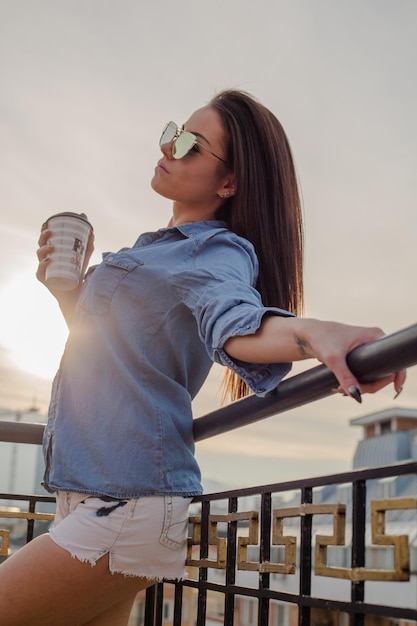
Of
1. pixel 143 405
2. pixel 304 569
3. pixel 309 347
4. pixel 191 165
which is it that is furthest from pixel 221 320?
pixel 191 165

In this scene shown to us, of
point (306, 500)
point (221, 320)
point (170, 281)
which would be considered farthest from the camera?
point (170, 281)

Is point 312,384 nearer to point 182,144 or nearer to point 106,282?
point 106,282

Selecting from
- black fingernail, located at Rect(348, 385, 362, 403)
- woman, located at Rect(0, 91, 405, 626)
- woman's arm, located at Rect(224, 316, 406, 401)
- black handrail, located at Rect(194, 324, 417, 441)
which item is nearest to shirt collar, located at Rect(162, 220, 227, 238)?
woman, located at Rect(0, 91, 405, 626)

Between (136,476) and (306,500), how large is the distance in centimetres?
33

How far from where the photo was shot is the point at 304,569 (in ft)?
4.09

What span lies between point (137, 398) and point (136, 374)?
50mm

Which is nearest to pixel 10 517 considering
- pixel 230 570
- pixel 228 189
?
pixel 230 570

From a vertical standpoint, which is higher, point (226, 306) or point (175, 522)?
point (226, 306)

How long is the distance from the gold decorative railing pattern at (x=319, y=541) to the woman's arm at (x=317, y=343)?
171 mm

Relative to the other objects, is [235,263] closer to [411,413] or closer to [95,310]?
[95,310]

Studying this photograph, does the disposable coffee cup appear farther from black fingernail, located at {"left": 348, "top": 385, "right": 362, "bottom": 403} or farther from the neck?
black fingernail, located at {"left": 348, "top": 385, "right": 362, "bottom": 403}

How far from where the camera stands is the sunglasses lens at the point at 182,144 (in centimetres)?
176

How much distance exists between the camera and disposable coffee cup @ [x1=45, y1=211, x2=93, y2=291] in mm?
1578

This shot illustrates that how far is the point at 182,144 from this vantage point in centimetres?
178
